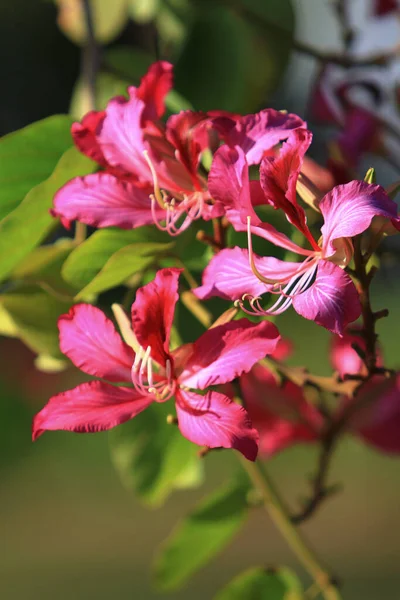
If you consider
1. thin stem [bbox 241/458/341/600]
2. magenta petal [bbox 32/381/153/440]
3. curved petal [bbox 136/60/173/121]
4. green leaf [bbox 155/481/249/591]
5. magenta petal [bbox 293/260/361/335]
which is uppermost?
curved petal [bbox 136/60/173/121]

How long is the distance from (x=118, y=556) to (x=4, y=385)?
1.89 metres

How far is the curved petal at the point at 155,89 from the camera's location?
395 millimetres

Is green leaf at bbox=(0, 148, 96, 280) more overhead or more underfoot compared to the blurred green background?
more overhead

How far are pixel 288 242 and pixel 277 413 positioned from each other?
13.1 inches

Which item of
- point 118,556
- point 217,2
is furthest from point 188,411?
point 118,556

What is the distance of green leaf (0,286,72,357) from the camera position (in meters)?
0.47

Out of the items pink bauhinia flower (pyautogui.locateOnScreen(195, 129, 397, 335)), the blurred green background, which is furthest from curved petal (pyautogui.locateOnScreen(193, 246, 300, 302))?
the blurred green background

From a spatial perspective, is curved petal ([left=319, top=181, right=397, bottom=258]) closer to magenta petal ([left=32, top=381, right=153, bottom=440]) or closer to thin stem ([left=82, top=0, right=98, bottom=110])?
magenta petal ([left=32, top=381, right=153, bottom=440])

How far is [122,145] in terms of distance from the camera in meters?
0.38

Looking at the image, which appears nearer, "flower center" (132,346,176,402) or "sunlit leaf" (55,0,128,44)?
"flower center" (132,346,176,402)

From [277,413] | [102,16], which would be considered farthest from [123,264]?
[102,16]

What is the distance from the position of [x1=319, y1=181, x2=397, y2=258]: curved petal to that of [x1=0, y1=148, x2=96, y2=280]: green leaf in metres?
0.16

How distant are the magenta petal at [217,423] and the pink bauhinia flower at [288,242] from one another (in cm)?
4

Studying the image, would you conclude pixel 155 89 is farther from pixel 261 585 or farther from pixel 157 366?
pixel 261 585
